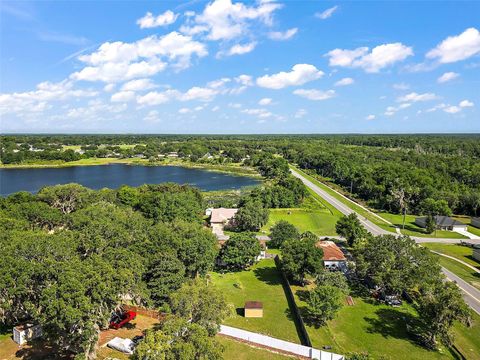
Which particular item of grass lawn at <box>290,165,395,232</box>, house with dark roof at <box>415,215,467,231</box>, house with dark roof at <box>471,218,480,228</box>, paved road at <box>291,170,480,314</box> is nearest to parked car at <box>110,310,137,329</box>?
paved road at <box>291,170,480,314</box>

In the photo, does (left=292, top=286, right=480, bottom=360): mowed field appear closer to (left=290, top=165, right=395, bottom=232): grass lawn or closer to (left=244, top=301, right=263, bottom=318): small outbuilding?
(left=244, top=301, right=263, bottom=318): small outbuilding

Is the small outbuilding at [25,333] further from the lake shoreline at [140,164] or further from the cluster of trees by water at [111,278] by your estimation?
the lake shoreline at [140,164]

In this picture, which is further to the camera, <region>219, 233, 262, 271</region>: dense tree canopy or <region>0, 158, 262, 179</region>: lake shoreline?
<region>0, 158, 262, 179</region>: lake shoreline

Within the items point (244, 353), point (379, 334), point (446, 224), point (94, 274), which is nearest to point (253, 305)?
point (244, 353)

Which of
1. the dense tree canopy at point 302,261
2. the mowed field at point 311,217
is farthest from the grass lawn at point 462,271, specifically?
the mowed field at point 311,217

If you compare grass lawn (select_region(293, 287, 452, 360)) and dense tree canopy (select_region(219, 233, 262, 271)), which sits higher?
dense tree canopy (select_region(219, 233, 262, 271))

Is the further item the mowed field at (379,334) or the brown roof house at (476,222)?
the brown roof house at (476,222)

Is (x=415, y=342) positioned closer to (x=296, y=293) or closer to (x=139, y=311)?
(x=296, y=293)
